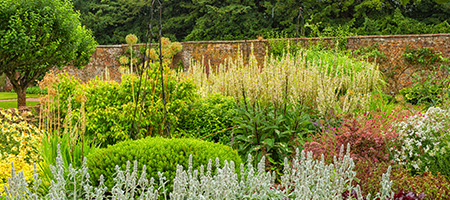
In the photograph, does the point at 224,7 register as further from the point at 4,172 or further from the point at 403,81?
the point at 4,172

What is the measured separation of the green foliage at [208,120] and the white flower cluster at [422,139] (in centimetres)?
A: 201

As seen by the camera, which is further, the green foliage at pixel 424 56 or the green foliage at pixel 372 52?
the green foliage at pixel 372 52

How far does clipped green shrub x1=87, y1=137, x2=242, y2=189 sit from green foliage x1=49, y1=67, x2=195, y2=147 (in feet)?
4.54

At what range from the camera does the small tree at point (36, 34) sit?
759 centimetres

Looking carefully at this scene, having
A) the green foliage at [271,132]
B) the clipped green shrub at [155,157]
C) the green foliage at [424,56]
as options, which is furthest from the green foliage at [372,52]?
the clipped green shrub at [155,157]

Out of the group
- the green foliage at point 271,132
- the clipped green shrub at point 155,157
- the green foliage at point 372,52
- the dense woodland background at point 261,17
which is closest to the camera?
the clipped green shrub at point 155,157

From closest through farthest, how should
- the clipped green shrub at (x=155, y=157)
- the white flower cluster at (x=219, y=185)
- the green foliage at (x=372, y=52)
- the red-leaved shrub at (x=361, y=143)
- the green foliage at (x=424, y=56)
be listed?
the white flower cluster at (x=219, y=185) < the clipped green shrub at (x=155, y=157) < the red-leaved shrub at (x=361, y=143) < the green foliage at (x=424, y=56) < the green foliage at (x=372, y=52)

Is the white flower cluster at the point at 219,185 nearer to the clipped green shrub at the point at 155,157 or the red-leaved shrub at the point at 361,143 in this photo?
the clipped green shrub at the point at 155,157

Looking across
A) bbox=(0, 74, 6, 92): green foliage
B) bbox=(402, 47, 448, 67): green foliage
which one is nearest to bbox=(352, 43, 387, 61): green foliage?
bbox=(402, 47, 448, 67): green foliage

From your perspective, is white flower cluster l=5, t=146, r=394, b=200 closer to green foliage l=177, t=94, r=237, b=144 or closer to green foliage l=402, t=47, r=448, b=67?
green foliage l=177, t=94, r=237, b=144

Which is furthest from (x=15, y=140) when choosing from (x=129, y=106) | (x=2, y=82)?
(x=2, y=82)

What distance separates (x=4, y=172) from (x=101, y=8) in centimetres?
2424

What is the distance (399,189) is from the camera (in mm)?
2299

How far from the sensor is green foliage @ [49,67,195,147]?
14.0 ft
